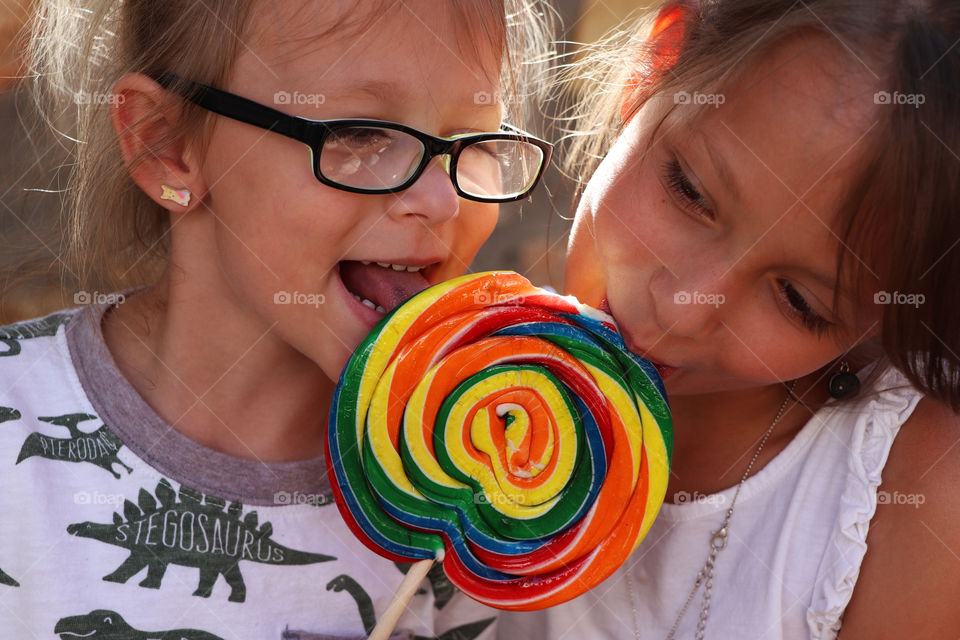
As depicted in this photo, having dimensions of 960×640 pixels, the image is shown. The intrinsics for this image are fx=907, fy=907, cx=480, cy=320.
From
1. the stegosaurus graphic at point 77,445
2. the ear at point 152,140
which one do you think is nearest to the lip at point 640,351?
the ear at point 152,140

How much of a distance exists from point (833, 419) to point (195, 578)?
1.33 meters

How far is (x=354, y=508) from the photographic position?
158cm

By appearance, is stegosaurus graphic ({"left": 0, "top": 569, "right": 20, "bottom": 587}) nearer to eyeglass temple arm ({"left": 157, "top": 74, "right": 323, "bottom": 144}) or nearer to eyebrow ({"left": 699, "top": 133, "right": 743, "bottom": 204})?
eyeglass temple arm ({"left": 157, "top": 74, "right": 323, "bottom": 144})

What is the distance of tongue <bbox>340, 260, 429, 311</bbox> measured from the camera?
177cm

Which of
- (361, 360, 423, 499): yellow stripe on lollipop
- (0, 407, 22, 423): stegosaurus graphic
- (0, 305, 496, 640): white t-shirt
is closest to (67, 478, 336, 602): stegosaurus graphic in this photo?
(0, 305, 496, 640): white t-shirt

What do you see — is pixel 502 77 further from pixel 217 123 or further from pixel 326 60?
pixel 217 123

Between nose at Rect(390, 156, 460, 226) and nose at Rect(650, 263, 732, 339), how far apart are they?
1.34 ft

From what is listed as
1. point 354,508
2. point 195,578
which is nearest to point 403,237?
point 354,508

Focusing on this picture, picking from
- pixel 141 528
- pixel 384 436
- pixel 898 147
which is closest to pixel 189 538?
pixel 141 528

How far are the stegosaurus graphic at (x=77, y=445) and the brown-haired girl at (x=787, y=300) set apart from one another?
96cm

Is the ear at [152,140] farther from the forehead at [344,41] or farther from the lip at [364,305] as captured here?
the lip at [364,305]

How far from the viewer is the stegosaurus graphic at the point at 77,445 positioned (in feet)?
5.69

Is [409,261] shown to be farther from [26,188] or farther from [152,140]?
[26,188]

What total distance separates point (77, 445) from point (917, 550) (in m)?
1.60
